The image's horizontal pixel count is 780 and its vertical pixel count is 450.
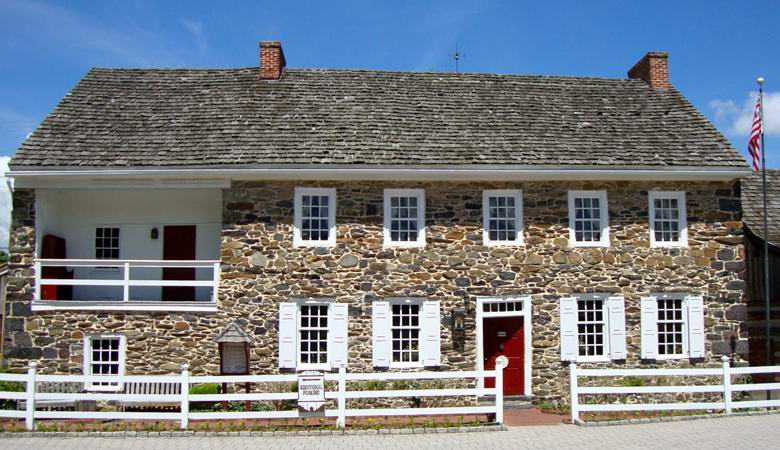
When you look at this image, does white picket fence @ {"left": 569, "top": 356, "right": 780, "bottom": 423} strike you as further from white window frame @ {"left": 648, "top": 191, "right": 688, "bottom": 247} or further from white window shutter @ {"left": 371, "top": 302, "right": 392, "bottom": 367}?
white window shutter @ {"left": 371, "top": 302, "right": 392, "bottom": 367}

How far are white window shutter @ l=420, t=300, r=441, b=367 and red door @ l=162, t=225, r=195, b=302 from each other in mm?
5813

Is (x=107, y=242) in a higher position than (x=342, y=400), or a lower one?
higher

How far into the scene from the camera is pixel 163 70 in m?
19.4

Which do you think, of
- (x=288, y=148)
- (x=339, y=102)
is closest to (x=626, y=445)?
(x=288, y=148)

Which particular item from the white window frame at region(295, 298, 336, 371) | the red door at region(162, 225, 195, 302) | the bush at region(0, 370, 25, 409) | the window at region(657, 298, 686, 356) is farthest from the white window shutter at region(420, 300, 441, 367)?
the bush at region(0, 370, 25, 409)

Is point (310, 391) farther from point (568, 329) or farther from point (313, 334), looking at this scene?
point (568, 329)

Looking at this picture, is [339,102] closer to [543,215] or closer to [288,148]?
[288,148]

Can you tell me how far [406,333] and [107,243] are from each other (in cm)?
756

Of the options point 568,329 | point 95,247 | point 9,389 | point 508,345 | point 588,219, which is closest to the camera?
point 9,389

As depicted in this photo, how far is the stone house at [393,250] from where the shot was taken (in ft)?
49.8

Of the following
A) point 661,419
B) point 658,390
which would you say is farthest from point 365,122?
point 661,419

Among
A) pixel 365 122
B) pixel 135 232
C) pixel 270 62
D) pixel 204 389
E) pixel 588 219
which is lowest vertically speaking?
pixel 204 389

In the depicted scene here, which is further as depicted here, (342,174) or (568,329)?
(568,329)

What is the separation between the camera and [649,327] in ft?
51.9
